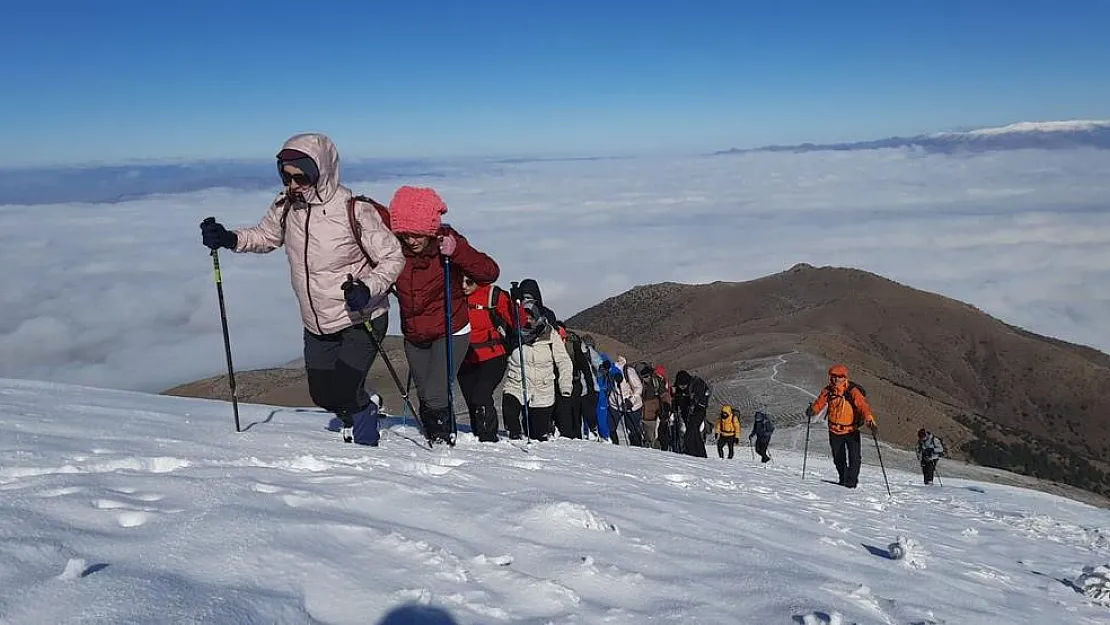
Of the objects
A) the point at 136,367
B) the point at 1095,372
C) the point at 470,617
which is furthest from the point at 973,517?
the point at 136,367

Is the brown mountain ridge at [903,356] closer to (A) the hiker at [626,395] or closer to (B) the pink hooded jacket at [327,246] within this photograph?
(A) the hiker at [626,395]

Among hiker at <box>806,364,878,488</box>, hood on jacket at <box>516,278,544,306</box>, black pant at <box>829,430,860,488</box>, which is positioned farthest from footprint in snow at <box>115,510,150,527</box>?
black pant at <box>829,430,860,488</box>

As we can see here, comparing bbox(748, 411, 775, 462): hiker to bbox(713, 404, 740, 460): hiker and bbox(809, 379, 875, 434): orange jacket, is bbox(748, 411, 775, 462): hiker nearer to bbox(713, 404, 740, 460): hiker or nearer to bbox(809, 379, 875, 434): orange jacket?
bbox(713, 404, 740, 460): hiker

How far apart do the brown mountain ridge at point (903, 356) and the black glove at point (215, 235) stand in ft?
91.0

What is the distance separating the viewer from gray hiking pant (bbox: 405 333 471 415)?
7.27m

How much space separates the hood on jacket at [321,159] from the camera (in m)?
5.84

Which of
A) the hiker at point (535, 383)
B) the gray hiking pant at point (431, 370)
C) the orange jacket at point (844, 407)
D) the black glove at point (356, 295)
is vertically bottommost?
the orange jacket at point (844, 407)

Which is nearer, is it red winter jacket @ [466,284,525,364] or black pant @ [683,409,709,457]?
red winter jacket @ [466,284,525,364]

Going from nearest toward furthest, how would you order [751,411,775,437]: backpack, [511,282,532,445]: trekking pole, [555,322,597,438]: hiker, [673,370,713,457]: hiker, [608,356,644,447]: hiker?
[511,282,532,445]: trekking pole → [555,322,597,438]: hiker → [673,370,713,457]: hiker → [608,356,644,447]: hiker → [751,411,775,437]: backpack

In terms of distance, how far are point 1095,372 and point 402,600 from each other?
3731 inches

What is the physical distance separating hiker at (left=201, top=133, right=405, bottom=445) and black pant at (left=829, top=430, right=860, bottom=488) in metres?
7.68

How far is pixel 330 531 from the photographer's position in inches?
150

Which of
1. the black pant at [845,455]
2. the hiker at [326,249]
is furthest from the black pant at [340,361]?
the black pant at [845,455]

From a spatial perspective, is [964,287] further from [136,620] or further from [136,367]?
[136,620]
